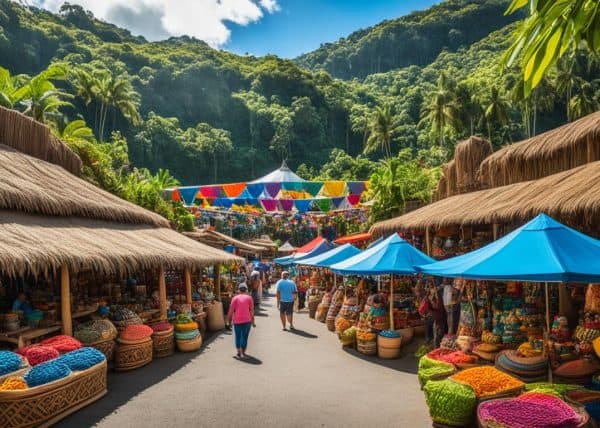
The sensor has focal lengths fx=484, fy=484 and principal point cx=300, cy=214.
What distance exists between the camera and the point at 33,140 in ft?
44.9

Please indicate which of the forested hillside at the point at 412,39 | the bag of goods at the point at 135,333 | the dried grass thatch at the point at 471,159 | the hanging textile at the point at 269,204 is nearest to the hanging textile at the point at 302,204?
the hanging textile at the point at 269,204

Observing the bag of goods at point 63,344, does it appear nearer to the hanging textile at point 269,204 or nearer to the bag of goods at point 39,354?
the bag of goods at point 39,354

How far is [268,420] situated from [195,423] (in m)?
0.97

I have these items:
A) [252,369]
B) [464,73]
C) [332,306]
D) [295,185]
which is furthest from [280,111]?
[252,369]

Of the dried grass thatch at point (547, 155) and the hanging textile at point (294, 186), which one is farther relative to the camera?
the hanging textile at point (294, 186)

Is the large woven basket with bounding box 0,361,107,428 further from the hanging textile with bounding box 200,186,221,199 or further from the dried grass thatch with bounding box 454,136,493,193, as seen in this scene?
the hanging textile with bounding box 200,186,221,199

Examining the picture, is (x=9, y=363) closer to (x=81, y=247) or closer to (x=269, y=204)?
(x=81, y=247)

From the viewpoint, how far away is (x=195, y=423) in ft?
21.0

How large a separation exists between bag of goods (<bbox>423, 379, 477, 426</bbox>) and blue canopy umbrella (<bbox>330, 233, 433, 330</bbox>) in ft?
15.3

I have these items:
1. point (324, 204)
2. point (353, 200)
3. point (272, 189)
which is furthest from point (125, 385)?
point (272, 189)

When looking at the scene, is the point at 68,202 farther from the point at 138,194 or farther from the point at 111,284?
the point at 138,194

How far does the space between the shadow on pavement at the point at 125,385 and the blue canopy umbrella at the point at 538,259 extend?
17.7ft

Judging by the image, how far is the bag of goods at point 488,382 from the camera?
5.97 m

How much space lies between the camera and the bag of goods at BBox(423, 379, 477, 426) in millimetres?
5824
